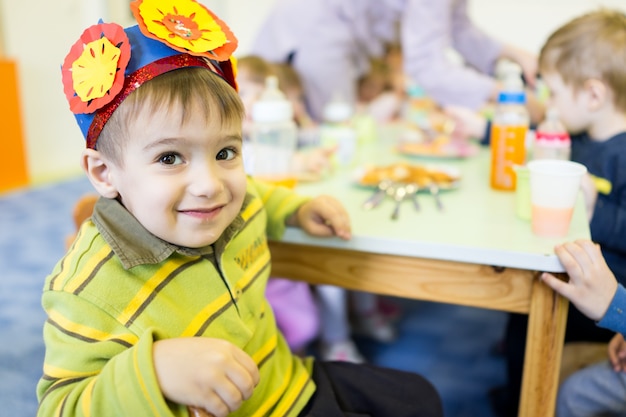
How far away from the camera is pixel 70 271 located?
2.04 feet

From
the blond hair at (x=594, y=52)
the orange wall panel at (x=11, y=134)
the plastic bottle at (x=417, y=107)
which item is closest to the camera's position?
the blond hair at (x=594, y=52)

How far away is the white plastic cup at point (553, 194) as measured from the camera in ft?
2.58

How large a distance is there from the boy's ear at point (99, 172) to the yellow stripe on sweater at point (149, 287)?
0.11 meters

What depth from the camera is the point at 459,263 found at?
82 cm

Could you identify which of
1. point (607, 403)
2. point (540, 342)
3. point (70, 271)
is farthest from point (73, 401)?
point (607, 403)

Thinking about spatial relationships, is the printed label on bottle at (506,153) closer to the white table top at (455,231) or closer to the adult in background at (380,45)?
the white table top at (455,231)

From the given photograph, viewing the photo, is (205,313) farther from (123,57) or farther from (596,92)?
(596,92)

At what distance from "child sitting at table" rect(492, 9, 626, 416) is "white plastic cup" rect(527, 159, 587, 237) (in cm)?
19

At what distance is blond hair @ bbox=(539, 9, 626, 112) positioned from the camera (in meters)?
1.11

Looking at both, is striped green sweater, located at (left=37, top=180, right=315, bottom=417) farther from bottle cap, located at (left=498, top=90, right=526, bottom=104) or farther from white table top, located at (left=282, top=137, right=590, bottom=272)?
bottle cap, located at (left=498, top=90, right=526, bottom=104)

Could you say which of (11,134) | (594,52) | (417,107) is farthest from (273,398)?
(11,134)

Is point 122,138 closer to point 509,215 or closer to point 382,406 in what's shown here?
point 382,406

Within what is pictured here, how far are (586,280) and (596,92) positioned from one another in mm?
547

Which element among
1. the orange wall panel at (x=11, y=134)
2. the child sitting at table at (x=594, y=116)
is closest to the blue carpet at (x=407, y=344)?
the child sitting at table at (x=594, y=116)
